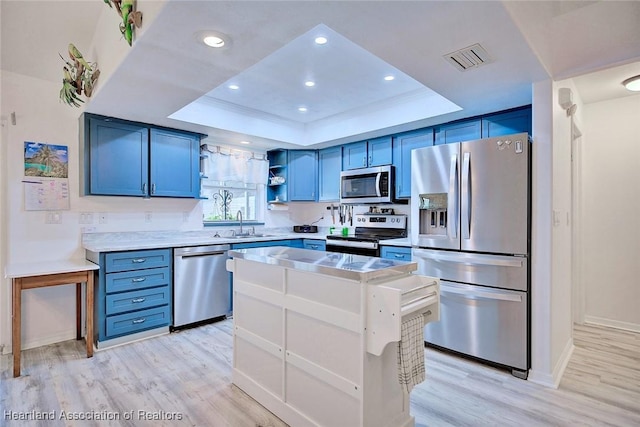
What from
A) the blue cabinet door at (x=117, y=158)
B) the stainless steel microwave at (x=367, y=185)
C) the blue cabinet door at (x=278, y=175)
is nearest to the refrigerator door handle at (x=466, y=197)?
the stainless steel microwave at (x=367, y=185)

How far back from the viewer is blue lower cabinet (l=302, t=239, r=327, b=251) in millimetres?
4355

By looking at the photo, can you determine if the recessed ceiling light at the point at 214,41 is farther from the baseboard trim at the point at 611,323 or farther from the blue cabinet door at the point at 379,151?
the baseboard trim at the point at 611,323

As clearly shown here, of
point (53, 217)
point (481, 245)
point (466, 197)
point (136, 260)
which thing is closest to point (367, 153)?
point (466, 197)

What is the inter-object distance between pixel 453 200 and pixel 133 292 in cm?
305

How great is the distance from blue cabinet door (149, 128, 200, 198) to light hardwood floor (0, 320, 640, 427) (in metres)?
1.65

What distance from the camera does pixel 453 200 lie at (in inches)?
110

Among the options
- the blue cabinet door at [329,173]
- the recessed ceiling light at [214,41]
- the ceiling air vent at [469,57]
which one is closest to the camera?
the recessed ceiling light at [214,41]

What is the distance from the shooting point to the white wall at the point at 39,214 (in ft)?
9.73

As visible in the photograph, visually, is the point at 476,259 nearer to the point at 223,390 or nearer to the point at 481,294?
the point at 481,294

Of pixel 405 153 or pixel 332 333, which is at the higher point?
pixel 405 153

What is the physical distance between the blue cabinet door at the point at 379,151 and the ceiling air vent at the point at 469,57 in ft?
6.11

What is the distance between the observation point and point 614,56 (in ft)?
7.27

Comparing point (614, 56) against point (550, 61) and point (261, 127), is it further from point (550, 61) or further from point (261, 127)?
point (261, 127)

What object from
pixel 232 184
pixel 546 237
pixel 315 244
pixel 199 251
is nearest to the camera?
pixel 546 237
